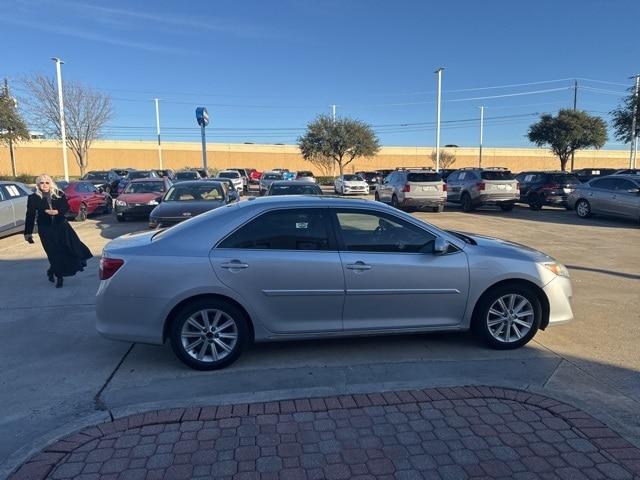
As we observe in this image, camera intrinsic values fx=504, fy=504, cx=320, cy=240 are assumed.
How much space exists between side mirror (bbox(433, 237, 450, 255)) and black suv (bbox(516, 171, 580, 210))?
62.0 feet

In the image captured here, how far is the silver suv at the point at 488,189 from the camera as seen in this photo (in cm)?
2014

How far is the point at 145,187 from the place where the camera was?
17.5 meters

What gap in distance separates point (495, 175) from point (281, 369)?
18275mm

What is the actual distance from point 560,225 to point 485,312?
12729 millimetres

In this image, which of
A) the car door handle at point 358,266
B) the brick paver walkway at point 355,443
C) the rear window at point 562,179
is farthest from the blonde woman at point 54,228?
the rear window at point 562,179

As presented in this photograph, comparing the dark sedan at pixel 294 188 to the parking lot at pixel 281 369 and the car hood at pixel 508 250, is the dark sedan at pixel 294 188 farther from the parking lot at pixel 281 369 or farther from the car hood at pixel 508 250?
the car hood at pixel 508 250

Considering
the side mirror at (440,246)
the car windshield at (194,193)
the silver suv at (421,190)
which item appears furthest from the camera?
the silver suv at (421,190)

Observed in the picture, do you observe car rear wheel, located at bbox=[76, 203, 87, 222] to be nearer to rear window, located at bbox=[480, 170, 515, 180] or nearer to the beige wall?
rear window, located at bbox=[480, 170, 515, 180]

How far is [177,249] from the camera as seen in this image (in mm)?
4453

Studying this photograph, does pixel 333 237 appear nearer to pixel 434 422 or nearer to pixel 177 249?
pixel 177 249

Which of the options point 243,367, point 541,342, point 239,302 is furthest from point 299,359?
point 541,342

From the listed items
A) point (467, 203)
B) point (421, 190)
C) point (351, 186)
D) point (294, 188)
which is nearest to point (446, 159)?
point (351, 186)

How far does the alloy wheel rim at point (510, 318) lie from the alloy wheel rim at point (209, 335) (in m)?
2.47

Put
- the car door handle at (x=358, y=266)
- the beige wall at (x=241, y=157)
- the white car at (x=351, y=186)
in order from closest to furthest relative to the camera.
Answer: the car door handle at (x=358, y=266) → the white car at (x=351, y=186) → the beige wall at (x=241, y=157)
